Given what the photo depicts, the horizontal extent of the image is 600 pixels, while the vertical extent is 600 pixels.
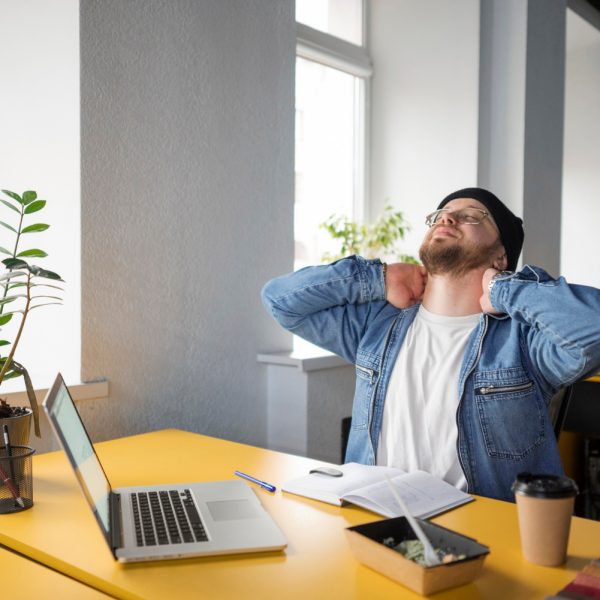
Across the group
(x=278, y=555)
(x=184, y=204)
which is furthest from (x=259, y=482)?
(x=184, y=204)

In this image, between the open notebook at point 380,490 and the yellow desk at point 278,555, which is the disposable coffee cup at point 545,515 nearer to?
the yellow desk at point 278,555

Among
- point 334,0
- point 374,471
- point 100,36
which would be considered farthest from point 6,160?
point 334,0

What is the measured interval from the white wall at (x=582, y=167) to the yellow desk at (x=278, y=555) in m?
4.88

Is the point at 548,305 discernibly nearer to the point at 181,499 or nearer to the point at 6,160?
the point at 181,499

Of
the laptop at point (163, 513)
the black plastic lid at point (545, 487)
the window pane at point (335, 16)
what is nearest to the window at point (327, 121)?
the window pane at point (335, 16)

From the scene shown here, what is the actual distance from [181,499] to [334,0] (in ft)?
9.78

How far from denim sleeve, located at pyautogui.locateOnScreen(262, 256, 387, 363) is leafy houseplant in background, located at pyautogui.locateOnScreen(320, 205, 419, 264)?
1.43m

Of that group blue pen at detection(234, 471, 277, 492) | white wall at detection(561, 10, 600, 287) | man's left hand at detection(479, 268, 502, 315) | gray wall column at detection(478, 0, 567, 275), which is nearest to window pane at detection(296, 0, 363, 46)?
gray wall column at detection(478, 0, 567, 275)

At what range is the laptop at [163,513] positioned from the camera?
1.13m

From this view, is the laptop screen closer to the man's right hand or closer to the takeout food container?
the takeout food container

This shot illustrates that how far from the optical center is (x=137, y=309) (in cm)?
229

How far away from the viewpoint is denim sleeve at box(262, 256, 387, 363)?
198 cm

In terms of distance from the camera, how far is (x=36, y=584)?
42.8 inches

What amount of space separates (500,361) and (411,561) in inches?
32.2
